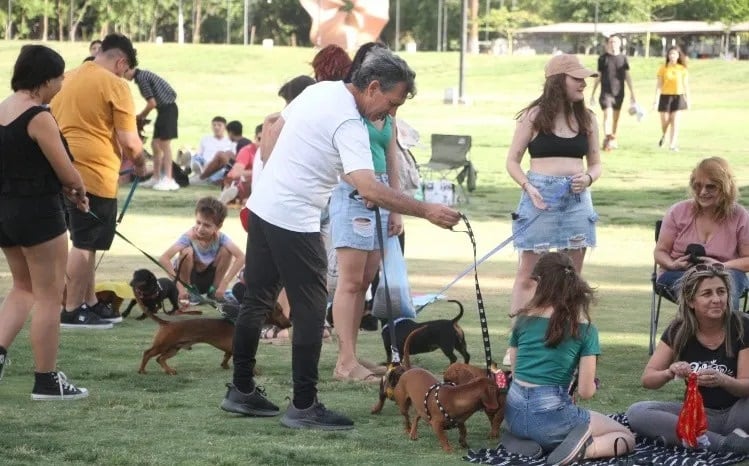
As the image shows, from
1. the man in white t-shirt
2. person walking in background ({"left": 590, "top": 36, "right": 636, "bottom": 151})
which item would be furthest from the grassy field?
person walking in background ({"left": 590, "top": 36, "right": 636, "bottom": 151})

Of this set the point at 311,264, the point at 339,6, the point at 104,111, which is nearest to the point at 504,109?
the point at 339,6

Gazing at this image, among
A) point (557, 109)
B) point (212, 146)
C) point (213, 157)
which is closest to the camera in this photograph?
point (557, 109)

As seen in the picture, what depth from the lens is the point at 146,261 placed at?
43.9 ft

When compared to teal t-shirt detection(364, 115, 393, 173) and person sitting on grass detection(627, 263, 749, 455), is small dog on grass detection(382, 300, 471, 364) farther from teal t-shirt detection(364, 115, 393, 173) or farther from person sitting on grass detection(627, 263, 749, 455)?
person sitting on grass detection(627, 263, 749, 455)

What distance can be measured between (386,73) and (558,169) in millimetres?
2257

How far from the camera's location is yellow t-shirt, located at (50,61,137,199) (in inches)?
372

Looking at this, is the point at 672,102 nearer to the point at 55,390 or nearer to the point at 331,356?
the point at 331,356

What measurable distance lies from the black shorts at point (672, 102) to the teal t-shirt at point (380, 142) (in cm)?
1940

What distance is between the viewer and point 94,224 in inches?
376

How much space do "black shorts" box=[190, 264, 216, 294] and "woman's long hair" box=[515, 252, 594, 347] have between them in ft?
16.7

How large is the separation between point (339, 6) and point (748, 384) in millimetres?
50867

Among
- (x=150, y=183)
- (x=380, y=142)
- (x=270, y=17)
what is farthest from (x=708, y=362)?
(x=270, y=17)

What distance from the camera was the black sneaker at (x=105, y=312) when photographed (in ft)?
33.3

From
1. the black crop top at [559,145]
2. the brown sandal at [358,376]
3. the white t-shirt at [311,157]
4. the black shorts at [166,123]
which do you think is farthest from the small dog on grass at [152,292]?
the black shorts at [166,123]
